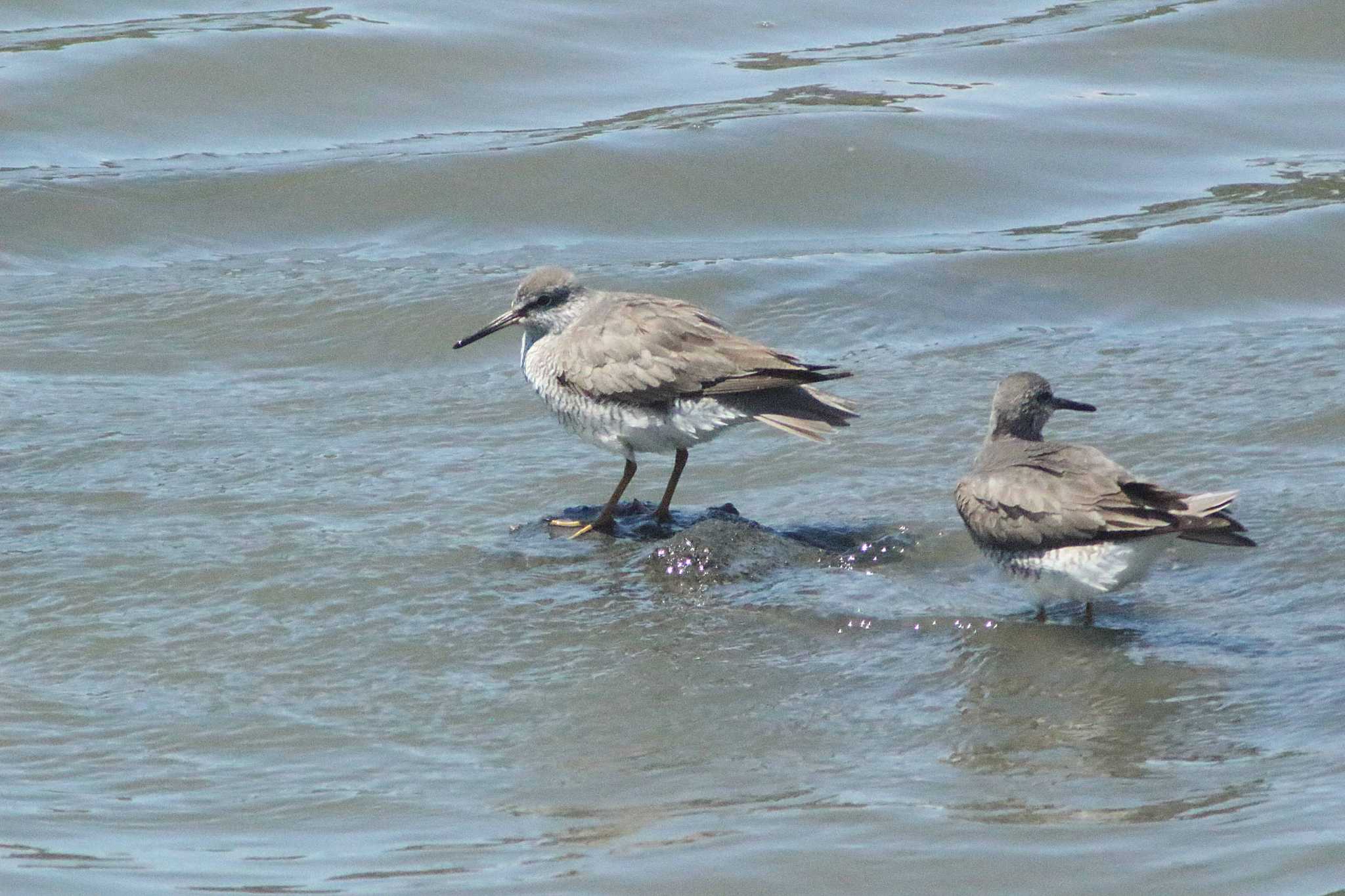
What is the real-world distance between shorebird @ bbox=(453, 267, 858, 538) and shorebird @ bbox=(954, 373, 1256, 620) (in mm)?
778

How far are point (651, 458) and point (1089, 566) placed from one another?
322 cm

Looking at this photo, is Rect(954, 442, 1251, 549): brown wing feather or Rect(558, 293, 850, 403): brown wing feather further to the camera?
Rect(558, 293, 850, 403): brown wing feather

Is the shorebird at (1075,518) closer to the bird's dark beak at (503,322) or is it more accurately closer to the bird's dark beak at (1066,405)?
the bird's dark beak at (1066,405)

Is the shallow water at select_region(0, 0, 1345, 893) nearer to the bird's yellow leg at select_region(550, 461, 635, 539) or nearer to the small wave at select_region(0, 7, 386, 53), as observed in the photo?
the small wave at select_region(0, 7, 386, 53)

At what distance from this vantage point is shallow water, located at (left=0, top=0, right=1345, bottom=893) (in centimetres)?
487

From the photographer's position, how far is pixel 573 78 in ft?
47.0

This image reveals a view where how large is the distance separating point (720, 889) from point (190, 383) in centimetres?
550

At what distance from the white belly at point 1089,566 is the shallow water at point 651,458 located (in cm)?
20

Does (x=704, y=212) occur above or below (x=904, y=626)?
above

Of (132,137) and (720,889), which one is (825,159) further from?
(720,889)

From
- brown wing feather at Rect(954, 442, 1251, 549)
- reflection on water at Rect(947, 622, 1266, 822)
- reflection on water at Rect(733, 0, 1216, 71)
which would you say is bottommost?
reflection on water at Rect(947, 622, 1266, 822)

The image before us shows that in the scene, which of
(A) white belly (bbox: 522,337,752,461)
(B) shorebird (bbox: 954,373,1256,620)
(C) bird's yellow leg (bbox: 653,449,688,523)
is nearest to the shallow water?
(C) bird's yellow leg (bbox: 653,449,688,523)

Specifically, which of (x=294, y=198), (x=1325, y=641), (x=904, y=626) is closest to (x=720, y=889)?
(x=904, y=626)

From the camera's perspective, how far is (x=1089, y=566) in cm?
→ 599
